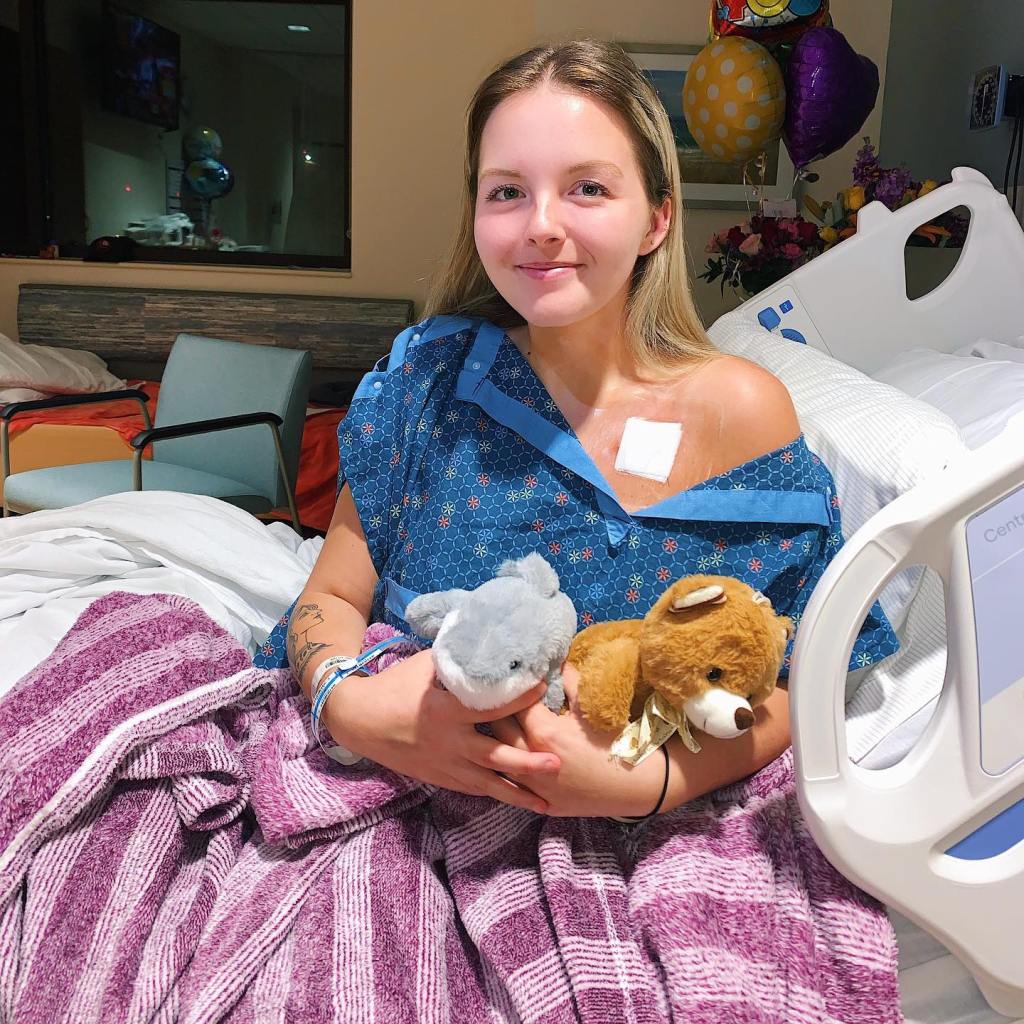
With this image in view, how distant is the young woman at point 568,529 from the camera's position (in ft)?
3.19

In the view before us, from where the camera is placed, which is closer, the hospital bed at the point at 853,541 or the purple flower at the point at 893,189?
the hospital bed at the point at 853,541

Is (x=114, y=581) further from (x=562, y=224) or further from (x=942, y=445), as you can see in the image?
(x=942, y=445)

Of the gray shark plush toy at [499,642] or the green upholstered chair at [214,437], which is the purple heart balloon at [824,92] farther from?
the gray shark plush toy at [499,642]

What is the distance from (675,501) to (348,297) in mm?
4467

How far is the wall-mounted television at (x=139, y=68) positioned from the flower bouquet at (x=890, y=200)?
4091mm

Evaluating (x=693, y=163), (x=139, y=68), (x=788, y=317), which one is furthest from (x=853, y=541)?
(x=139, y=68)

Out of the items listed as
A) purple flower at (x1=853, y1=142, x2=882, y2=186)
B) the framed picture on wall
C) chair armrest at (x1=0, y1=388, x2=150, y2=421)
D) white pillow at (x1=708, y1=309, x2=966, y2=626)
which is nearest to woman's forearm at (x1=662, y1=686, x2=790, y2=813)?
white pillow at (x1=708, y1=309, x2=966, y2=626)

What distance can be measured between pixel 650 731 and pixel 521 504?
15.0 inches

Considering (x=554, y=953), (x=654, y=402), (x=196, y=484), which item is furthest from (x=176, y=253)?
(x=554, y=953)

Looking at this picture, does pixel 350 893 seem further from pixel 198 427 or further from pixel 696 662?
pixel 198 427

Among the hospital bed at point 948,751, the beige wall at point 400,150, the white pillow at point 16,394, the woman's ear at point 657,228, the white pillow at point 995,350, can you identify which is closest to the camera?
the hospital bed at point 948,751

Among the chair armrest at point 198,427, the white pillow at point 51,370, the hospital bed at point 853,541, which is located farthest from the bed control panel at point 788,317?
the white pillow at point 51,370

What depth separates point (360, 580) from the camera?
144 cm

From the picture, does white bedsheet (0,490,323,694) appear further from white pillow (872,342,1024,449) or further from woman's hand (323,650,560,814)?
white pillow (872,342,1024,449)
